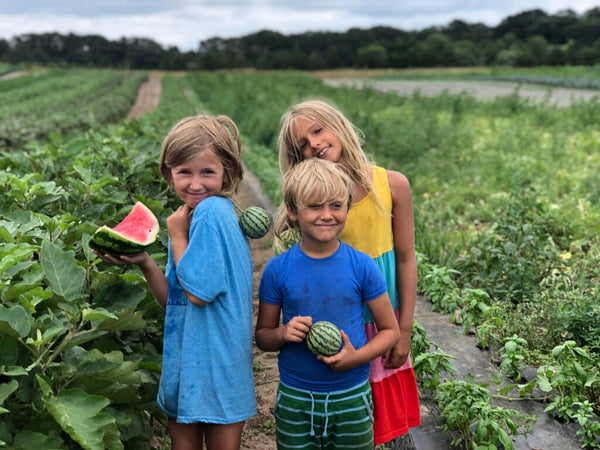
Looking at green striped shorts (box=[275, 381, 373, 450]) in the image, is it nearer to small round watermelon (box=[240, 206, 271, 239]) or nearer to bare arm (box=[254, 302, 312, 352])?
bare arm (box=[254, 302, 312, 352])

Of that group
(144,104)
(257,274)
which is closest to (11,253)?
(257,274)

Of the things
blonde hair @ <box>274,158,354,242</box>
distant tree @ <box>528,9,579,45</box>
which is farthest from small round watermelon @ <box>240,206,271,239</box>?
distant tree @ <box>528,9,579,45</box>

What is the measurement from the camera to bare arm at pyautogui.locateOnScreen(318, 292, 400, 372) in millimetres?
2000

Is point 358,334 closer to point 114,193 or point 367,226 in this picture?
point 367,226

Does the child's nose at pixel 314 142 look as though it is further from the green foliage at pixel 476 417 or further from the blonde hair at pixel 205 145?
the green foliage at pixel 476 417

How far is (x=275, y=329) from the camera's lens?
2100 millimetres

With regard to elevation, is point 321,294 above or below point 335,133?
below

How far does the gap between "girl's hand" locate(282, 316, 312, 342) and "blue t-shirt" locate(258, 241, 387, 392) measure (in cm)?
10

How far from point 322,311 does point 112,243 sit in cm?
75

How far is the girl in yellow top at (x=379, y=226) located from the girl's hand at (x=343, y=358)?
372 millimetres

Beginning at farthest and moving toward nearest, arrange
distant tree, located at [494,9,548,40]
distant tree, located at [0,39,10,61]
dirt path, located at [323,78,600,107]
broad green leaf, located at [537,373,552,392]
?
distant tree, located at [0,39,10,61]
distant tree, located at [494,9,548,40]
dirt path, located at [323,78,600,107]
broad green leaf, located at [537,373,552,392]

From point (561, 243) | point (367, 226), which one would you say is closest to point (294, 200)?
point (367, 226)

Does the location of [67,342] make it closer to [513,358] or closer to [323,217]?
[323,217]

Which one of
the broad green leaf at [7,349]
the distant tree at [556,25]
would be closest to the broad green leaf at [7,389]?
the broad green leaf at [7,349]
